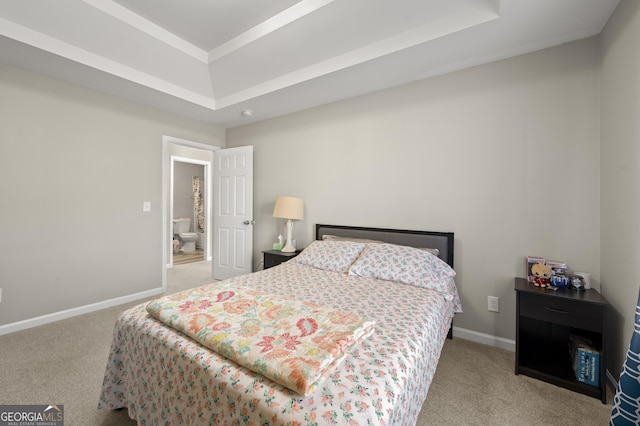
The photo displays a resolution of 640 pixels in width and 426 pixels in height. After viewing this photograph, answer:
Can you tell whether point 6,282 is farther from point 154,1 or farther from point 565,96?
point 565,96

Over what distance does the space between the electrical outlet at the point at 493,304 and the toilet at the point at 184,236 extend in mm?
6077

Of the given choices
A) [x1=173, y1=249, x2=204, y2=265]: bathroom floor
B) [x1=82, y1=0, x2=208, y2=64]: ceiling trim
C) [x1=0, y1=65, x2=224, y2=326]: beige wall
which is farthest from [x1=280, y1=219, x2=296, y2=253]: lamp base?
[x1=173, y1=249, x2=204, y2=265]: bathroom floor

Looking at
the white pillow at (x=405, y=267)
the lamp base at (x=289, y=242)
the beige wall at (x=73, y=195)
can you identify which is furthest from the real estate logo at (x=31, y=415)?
the lamp base at (x=289, y=242)

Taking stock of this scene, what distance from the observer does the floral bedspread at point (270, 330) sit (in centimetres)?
93

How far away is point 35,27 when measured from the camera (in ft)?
7.00

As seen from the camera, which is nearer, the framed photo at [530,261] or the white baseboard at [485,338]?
the framed photo at [530,261]

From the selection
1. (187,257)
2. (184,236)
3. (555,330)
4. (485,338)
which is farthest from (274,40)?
(184,236)

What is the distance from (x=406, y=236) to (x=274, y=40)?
222 centimetres

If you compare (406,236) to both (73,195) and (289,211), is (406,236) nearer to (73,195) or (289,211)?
(289,211)

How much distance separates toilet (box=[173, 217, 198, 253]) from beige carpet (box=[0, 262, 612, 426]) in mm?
4037

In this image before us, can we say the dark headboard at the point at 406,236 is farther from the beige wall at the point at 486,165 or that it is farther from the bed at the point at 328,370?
the bed at the point at 328,370

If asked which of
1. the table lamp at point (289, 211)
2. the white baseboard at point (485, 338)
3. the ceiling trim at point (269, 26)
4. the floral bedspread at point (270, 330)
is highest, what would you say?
the ceiling trim at point (269, 26)

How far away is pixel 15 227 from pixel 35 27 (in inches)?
68.1

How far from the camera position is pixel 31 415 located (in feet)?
4.96
